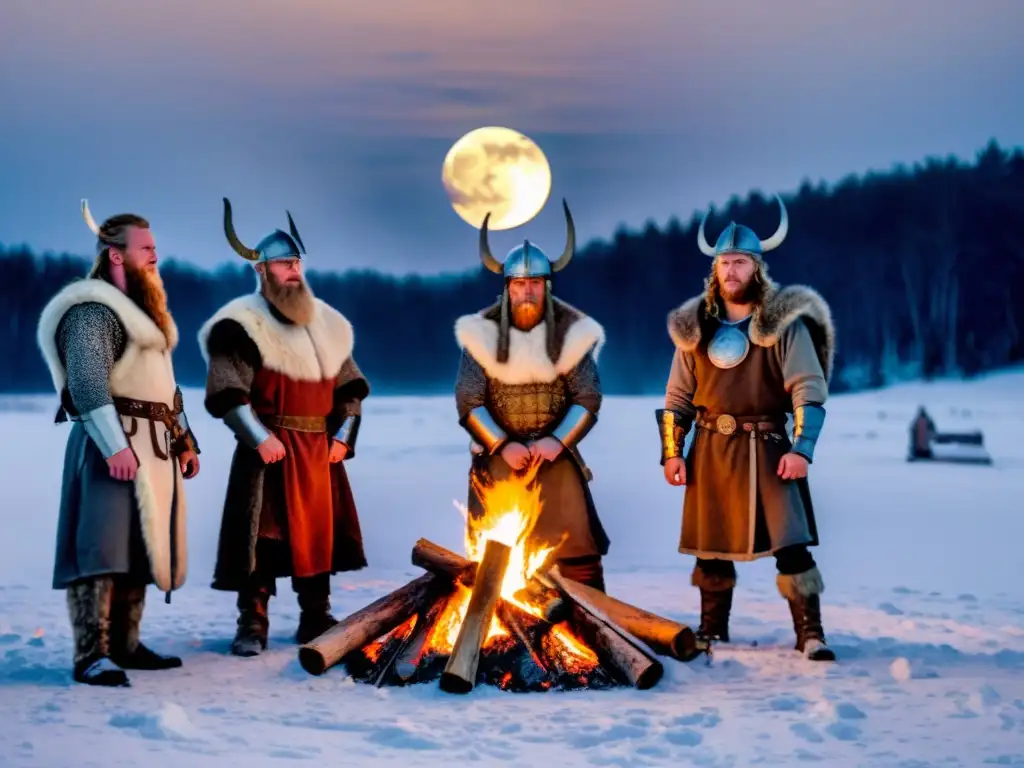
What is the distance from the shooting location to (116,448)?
16.4 feet

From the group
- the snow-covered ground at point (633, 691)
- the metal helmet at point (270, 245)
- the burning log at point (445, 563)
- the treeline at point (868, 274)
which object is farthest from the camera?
the treeline at point (868, 274)

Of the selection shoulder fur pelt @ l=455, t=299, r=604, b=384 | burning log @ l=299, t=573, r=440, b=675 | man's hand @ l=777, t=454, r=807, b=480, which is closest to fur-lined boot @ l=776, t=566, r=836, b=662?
man's hand @ l=777, t=454, r=807, b=480

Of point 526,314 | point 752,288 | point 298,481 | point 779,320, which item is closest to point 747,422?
point 779,320

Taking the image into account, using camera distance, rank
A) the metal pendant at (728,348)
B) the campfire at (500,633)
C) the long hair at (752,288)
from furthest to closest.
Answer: the long hair at (752,288) < the metal pendant at (728,348) < the campfire at (500,633)

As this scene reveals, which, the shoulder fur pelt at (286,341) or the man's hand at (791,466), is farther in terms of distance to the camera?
the shoulder fur pelt at (286,341)

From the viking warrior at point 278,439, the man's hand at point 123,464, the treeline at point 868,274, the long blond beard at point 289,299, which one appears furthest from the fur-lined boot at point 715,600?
the treeline at point 868,274

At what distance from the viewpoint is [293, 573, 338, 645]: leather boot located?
19.2 feet

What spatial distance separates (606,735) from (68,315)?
265cm

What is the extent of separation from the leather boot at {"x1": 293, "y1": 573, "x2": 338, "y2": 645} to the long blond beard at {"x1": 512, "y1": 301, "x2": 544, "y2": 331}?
1.46 metres

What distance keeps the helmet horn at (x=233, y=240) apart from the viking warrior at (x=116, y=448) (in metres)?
0.49

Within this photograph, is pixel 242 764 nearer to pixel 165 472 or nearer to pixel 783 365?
pixel 165 472

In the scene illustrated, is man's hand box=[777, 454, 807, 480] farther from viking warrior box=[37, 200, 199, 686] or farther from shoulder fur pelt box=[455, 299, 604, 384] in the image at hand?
viking warrior box=[37, 200, 199, 686]

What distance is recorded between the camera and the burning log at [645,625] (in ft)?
17.0

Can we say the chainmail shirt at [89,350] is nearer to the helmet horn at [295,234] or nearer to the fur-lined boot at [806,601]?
the helmet horn at [295,234]
